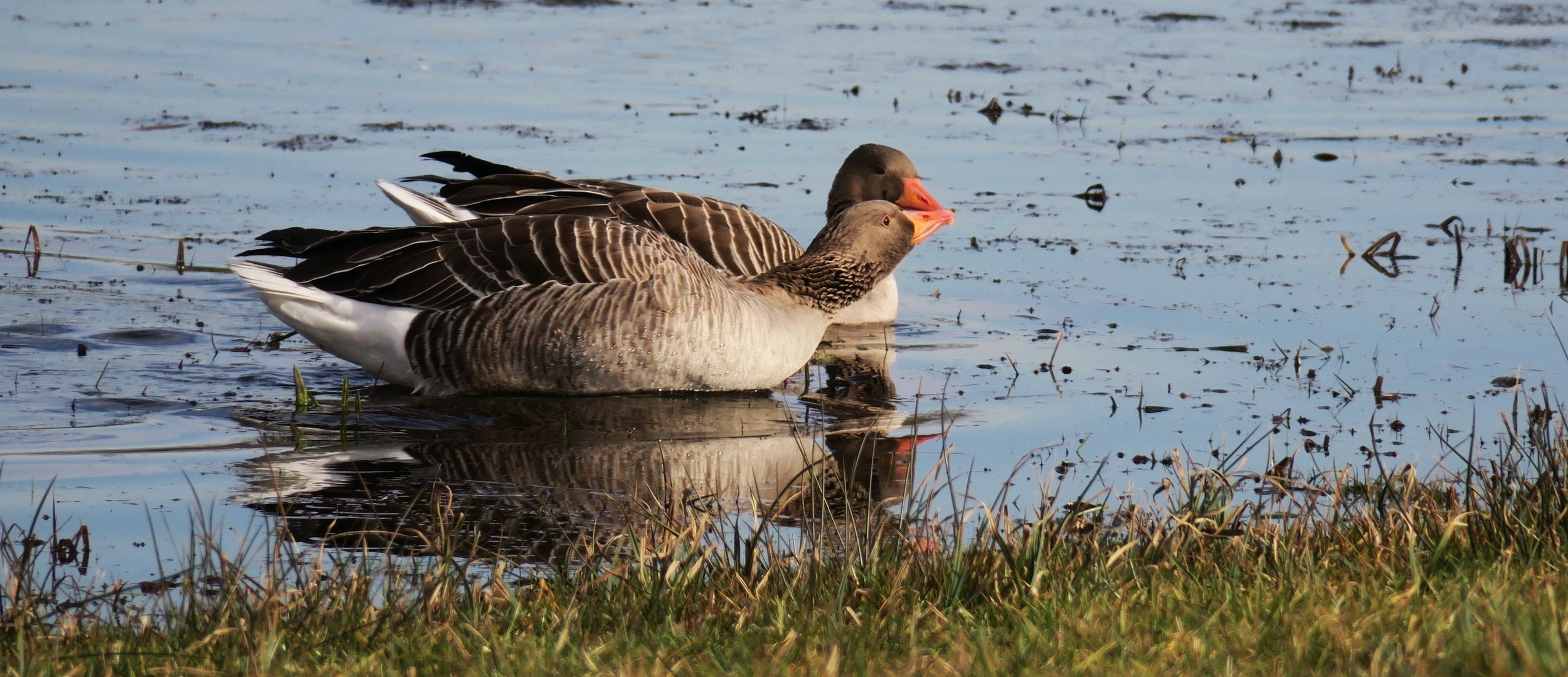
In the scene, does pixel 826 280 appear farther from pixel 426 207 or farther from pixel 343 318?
pixel 426 207

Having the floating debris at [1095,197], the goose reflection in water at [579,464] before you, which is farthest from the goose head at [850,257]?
the floating debris at [1095,197]

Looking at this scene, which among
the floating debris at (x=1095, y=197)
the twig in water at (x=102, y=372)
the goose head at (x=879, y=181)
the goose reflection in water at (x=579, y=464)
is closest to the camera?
the goose reflection in water at (x=579, y=464)

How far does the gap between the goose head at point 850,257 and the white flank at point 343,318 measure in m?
1.90

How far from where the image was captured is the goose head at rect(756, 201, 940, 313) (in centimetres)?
886

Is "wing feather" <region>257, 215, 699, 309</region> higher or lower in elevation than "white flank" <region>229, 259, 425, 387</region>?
higher

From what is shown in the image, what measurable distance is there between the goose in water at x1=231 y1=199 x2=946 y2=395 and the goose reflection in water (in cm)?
15

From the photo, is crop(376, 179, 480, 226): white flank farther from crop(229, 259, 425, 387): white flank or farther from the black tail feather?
crop(229, 259, 425, 387): white flank

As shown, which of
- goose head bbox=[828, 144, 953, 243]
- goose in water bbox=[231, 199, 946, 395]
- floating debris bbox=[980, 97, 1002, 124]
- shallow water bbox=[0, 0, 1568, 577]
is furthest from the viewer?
floating debris bbox=[980, 97, 1002, 124]

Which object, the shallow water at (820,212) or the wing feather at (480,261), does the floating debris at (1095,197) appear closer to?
the shallow water at (820,212)

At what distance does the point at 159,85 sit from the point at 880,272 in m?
10.4

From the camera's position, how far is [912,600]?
4605mm

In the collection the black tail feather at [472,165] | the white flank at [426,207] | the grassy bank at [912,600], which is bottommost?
the grassy bank at [912,600]

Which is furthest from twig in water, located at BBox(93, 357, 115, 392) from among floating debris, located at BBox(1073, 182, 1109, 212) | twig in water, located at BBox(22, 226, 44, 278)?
floating debris, located at BBox(1073, 182, 1109, 212)

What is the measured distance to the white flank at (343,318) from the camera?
8.41 m
